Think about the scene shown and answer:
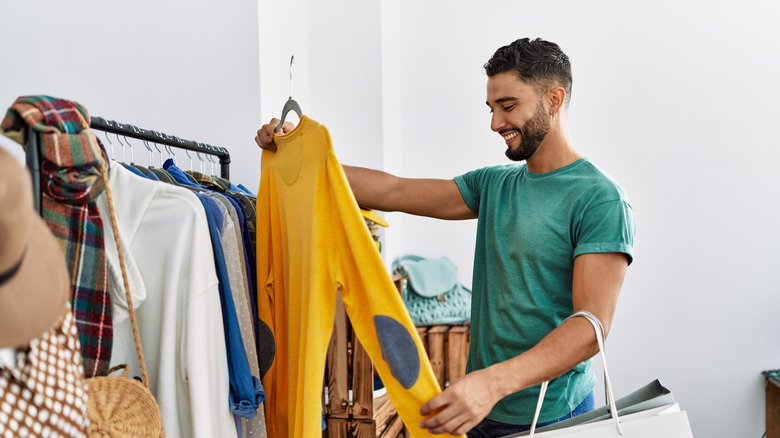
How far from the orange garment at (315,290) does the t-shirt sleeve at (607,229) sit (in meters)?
0.43

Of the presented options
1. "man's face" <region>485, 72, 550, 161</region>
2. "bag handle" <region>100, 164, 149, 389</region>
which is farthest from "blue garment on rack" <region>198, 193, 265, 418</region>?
"man's face" <region>485, 72, 550, 161</region>

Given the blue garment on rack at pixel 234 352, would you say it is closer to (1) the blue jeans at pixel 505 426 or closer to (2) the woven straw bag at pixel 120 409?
(2) the woven straw bag at pixel 120 409

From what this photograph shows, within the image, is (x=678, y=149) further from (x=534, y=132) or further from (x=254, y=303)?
(x=254, y=303)

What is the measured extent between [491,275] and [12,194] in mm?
1059

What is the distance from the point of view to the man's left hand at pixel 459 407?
0.90 metres

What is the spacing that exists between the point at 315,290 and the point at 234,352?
0.18 meters

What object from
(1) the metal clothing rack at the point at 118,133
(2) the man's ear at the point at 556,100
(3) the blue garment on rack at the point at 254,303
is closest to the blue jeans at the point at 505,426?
(3) the blue garment on rack at the point at 254,303

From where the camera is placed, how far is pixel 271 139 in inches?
46.9

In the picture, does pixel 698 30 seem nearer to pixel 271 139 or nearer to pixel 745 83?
pixel 745 83

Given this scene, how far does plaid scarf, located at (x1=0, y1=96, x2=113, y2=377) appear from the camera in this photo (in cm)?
73

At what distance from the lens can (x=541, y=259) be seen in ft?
4.10

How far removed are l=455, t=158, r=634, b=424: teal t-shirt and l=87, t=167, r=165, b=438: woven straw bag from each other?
0.77 m

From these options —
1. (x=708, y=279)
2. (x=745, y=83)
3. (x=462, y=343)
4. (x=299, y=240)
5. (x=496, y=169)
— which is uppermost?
(x=745, y=83)

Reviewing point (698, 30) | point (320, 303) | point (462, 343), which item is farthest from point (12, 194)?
point (698, 30)
